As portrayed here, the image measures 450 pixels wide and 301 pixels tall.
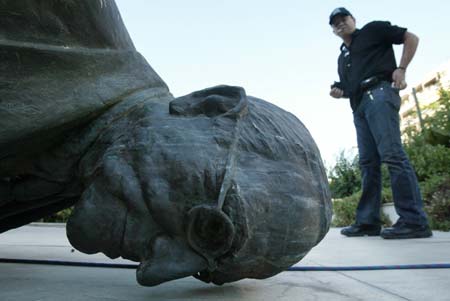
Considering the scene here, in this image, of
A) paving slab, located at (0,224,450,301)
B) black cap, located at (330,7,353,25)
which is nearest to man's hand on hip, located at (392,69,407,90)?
black cap, located at (330,7,353,25)

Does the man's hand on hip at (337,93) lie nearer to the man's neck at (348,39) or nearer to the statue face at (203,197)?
the man's neck at (348,39)

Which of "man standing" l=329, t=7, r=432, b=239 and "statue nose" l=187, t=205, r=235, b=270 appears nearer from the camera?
"statue nose" l=187, t=205, r=235, b=270

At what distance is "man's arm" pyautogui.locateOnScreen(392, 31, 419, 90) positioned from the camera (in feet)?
11.3

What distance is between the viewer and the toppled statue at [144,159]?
3.48 ft

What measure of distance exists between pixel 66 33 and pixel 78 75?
125mm

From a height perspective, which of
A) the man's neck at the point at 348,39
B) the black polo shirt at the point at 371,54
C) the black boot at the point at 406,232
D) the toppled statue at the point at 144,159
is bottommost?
the black boot at the point at 406,232

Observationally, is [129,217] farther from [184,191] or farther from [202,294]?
[202,294]

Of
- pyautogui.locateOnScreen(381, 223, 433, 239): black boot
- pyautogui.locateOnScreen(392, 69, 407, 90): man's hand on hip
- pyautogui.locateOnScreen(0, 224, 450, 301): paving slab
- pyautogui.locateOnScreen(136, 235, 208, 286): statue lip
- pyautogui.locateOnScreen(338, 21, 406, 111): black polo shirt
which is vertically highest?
pyautogui.locateOnScreen(338, 21, 406, 111): black polo shirt

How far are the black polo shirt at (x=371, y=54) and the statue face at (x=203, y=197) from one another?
8.63ft

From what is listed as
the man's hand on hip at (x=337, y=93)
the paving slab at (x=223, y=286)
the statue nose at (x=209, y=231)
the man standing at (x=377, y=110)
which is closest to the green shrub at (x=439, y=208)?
the man standing at (x=377, y=110)

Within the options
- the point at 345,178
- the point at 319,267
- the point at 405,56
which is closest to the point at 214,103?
the point at 319,267

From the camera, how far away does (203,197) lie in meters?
1.06

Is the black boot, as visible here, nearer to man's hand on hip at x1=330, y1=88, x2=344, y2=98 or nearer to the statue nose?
man's hand on hip at x1=330, y1=88, x2=344, y2=98

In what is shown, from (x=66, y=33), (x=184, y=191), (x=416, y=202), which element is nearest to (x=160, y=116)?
(x=184, y=191)
